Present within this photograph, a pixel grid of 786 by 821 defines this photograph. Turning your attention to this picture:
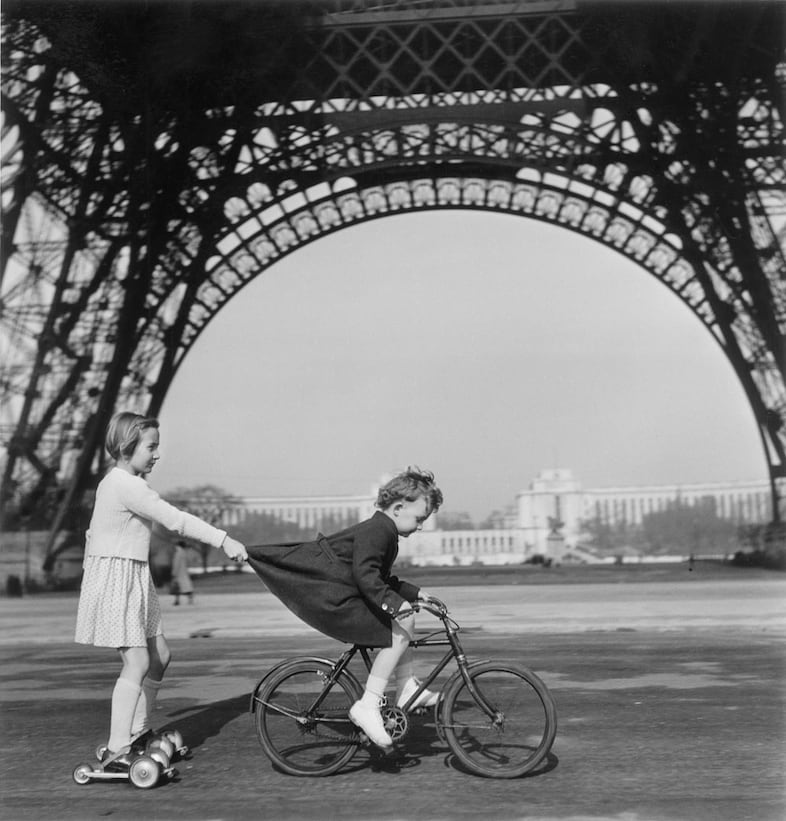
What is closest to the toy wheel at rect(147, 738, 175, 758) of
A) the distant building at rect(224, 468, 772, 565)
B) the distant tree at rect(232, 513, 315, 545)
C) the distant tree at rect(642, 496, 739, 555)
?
the distant tree at rect(232, 513, 315, 545)

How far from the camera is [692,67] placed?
55.7 ft

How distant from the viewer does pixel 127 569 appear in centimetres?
459

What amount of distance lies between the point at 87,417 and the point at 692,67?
502 inches

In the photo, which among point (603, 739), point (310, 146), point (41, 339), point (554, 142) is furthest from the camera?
point (554, 142)

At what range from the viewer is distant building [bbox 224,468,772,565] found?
4409 centimetres

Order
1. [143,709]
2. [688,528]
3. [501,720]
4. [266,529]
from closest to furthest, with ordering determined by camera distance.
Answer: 1. [501,720]
2. [143,709]
3. [266,529]
4. [688,528]

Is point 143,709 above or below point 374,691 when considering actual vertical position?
below

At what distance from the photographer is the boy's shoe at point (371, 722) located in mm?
4285

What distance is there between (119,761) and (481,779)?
144 cm

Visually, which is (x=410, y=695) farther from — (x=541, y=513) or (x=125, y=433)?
(x=541, y=513)

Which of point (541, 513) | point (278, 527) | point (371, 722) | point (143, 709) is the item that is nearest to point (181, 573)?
point (143, 709)

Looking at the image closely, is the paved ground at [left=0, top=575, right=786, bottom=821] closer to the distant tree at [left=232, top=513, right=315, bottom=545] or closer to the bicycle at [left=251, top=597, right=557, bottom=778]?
the bicycle at [left=251, top=597, right=557, bottom=778]

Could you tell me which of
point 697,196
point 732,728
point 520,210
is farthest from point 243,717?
point 520,210

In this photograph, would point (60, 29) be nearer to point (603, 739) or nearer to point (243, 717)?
point (243, 717)
